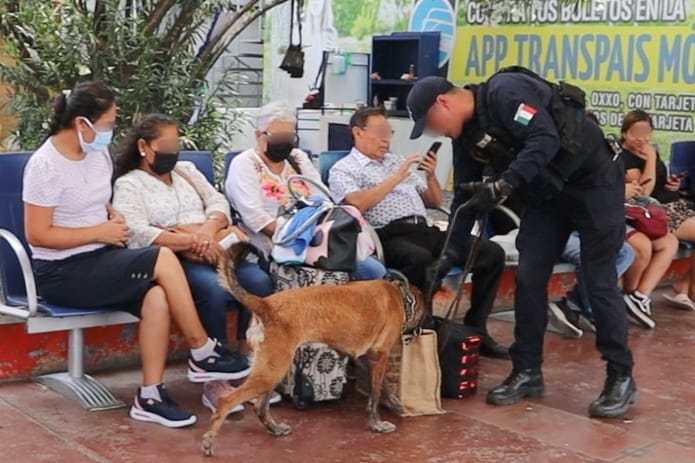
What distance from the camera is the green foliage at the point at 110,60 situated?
6297 millimetres

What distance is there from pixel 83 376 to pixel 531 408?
1.98 meters

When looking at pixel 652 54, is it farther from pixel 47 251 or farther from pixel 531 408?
pixel 47 251

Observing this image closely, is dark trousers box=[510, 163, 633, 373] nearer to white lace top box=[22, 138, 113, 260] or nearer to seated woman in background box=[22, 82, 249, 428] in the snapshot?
seated woman in background box=[22, 82, 249, 428]

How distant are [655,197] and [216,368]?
3751 millimetres

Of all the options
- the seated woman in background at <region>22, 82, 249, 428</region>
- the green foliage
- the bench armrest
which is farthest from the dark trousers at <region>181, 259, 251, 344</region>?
the green foliage

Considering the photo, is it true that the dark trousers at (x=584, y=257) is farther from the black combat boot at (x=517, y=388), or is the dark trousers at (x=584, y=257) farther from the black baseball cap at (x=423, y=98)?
the black baseball cap at (x=423, y=98)

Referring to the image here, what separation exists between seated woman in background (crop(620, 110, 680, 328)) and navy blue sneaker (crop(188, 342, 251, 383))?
2.89m

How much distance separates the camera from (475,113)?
445 centimetres

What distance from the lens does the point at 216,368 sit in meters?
4.32

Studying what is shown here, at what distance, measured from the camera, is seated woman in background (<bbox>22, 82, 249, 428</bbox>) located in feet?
13.9

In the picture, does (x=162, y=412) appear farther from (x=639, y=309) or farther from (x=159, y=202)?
(x=639, y=309)

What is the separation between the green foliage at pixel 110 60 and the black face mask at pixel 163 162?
1.75 metres

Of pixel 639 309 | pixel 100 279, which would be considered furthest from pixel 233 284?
pixel 639 309

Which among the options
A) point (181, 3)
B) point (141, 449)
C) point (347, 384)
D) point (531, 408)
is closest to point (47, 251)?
point (141, 449)
